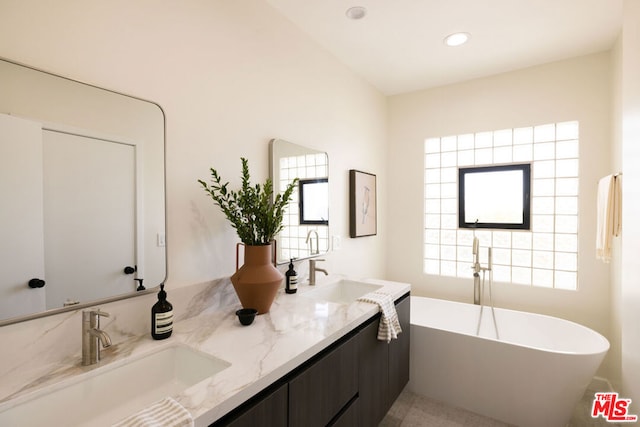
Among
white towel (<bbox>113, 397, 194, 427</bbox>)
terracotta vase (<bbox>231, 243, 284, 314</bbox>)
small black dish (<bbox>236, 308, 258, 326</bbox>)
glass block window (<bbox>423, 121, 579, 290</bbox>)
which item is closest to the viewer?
white towel (<bbox>113, 397, 194, 427</bbox>)

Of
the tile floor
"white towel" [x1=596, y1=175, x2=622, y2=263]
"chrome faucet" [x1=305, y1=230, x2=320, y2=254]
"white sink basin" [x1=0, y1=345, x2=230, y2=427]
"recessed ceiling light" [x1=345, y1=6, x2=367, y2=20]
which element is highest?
"recessed ceiling light" [x1=345, y1=6, x2=367, y2=20]

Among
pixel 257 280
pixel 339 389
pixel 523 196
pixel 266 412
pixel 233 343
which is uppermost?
pixel 523 196

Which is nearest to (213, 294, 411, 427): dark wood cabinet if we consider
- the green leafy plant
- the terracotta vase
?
the terracotta vase

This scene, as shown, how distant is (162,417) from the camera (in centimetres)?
71

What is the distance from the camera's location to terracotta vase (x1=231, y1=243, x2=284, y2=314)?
4.71 ft

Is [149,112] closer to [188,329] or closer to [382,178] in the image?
[188,329]

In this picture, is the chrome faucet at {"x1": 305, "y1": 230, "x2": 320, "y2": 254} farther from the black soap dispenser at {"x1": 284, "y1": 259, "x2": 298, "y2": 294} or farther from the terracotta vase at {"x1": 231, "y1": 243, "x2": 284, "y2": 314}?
the terracotta vase at {"x1": 231, "y1": 243, "x2": 284, "y2": 314}

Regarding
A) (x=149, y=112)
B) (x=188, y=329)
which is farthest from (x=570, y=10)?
(x=188, y=329)

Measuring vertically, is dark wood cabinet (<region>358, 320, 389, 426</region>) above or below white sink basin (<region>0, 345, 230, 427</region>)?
below

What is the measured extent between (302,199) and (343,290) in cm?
74

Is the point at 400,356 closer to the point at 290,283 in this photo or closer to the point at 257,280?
the point at 290,283

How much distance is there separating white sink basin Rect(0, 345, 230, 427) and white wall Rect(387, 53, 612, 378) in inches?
107

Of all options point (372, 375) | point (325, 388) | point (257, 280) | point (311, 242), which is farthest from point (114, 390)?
point (311, 242)

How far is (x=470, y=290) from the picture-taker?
10.1ft
